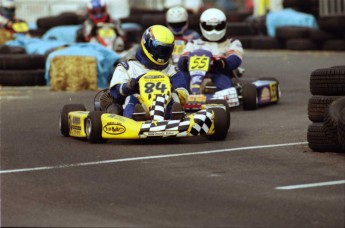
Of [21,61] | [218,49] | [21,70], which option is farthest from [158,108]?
[21,70]

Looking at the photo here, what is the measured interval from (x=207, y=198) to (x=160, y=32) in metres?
3.82

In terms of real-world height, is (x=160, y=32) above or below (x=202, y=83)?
above

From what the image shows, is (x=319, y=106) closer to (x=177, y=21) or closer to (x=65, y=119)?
(x=65, y=119)

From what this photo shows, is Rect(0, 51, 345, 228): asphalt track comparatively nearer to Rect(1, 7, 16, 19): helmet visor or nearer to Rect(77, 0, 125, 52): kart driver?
Rect(77, 0, 125, 52): kart driver

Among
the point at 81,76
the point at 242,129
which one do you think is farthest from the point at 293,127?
the point at 81,76

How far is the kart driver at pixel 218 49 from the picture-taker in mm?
14273

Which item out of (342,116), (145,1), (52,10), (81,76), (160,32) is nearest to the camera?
(342,116)

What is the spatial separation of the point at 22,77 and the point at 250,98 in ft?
19.3

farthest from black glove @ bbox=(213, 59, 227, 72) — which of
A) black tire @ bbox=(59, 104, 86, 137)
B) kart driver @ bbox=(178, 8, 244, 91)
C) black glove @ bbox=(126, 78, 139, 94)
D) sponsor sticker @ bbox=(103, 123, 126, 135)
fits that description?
sponsor sticker @ bbox=(103, 123, 126, 135)

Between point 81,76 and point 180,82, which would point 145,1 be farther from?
point 180,82

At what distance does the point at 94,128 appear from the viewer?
1028 cm

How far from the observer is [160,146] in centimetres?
1020

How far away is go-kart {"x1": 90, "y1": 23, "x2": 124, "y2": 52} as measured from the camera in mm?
21016

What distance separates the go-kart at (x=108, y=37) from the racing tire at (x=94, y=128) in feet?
34.7
